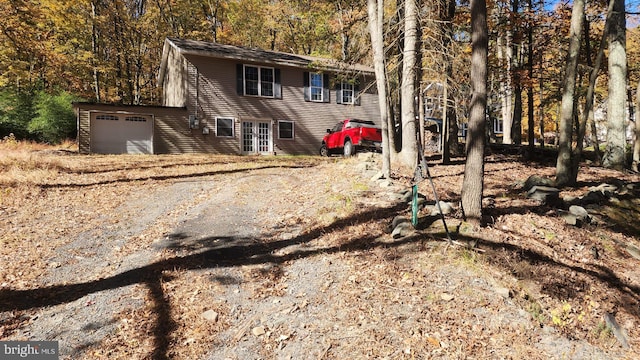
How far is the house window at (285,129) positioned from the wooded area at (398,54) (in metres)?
5.47

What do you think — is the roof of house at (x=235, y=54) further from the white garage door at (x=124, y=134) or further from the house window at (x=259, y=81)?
the white garage door at (x=124, y=134)

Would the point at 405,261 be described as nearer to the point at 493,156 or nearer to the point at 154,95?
the point at 493,156

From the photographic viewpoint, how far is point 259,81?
2016 centimetres

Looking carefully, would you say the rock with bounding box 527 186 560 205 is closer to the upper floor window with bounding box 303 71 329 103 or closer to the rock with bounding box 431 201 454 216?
the rock with bounding box 431 201 454 216

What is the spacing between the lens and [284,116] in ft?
68.0

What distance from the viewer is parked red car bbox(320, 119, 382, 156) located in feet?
48.6

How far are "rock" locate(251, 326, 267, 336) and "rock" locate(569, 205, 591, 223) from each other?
6.03 m

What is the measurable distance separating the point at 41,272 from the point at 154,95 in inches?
1300

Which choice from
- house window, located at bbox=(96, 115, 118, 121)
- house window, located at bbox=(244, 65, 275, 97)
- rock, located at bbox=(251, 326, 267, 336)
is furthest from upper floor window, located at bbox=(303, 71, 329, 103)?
rock, located at bbox=(251, 326, 267, 336)

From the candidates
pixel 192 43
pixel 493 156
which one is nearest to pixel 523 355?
pixel 493 156

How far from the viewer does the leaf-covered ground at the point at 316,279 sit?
3502 millimetres

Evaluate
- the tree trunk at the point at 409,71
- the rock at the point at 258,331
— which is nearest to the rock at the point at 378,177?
the tree trunk at the point at 409,71

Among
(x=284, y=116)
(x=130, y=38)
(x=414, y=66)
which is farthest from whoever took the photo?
(x=130, y=38)

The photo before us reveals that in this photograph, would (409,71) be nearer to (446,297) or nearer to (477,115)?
(477,115)
